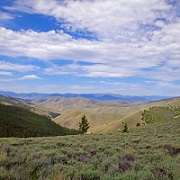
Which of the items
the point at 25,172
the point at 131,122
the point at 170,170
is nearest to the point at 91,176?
the point at 25,172

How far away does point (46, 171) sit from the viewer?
7.61 m

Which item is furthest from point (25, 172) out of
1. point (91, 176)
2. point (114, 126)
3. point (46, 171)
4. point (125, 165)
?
point (114, 126)

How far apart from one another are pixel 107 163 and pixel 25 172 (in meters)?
3.57

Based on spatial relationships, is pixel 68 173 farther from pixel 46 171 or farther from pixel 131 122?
pixel 131 122

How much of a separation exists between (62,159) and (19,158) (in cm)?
199

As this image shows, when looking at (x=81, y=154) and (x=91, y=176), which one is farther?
(x=81, y=154)

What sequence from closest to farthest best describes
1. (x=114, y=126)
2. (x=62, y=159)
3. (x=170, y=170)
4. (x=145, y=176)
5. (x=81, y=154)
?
(x=145, y=176) → (x=170, y=170) → (x=62, y=159) → (x=81, y=154) → (x=114, y=126)

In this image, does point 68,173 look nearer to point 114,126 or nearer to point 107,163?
point 107,163

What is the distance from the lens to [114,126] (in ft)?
597

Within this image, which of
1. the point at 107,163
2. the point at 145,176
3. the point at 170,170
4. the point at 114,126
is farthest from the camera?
the point at 114,126

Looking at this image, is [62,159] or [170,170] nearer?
[170,170]

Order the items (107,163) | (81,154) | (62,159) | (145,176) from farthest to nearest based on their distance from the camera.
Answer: (81,154) < (62,159) < (107,163) < (145,176)

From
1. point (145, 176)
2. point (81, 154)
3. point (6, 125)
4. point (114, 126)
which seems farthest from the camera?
point (114, 126)

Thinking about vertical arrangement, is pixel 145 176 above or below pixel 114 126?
above
